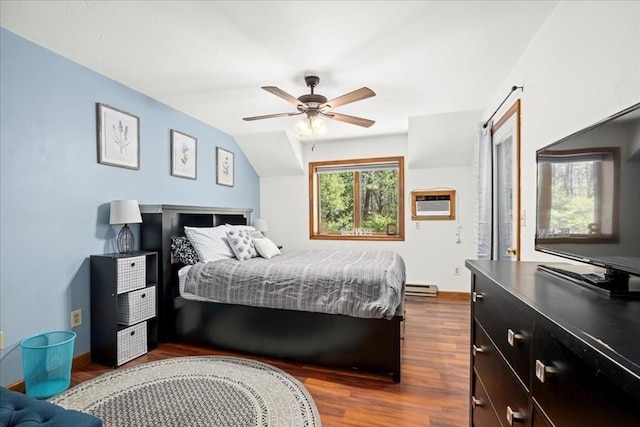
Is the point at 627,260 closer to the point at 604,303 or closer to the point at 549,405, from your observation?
the point at 604,303

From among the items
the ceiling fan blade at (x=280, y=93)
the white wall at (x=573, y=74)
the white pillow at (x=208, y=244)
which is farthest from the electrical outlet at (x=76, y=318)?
the white wall at (x=573, y=74)

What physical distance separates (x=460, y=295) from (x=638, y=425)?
425 centimetres

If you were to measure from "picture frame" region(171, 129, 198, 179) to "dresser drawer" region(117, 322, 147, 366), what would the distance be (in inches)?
66.1

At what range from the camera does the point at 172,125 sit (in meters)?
3.42

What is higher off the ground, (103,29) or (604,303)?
(103,29)

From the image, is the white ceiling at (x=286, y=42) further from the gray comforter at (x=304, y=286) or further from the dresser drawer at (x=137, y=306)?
the dresser drawer at (x=137, y=306)

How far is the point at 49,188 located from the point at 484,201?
385 cm

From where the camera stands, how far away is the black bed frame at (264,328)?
88.5 inches

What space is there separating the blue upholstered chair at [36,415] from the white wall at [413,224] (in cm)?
400

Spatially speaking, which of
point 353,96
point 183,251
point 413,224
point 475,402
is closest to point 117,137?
point 183,251

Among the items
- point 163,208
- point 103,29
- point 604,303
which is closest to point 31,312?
point 163,208

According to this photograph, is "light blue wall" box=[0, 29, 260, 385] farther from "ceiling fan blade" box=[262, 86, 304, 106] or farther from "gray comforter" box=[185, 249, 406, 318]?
"ceiling fan blade" box=[262, 86, 304, 106]

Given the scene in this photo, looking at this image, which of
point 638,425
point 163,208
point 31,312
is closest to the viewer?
point 638,425

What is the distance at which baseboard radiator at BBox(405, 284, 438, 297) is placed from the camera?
436 cm
